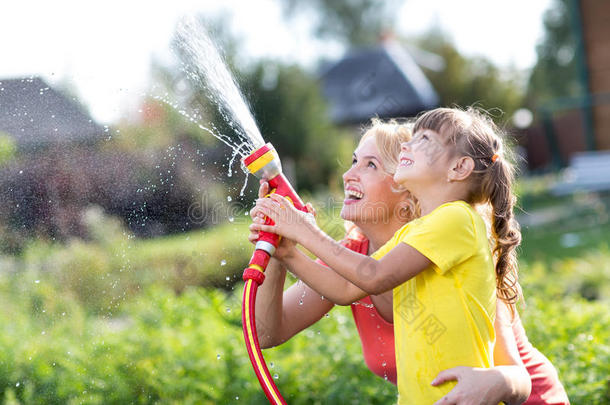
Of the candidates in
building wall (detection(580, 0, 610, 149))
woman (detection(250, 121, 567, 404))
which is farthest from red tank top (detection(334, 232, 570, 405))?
building wall (detection(580, 0, 610, 149))

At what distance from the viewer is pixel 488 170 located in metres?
1.94

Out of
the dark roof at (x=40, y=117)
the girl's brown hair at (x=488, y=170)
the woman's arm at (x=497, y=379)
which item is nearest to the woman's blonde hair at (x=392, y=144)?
the girl's brown hair at (x=488, y=170)

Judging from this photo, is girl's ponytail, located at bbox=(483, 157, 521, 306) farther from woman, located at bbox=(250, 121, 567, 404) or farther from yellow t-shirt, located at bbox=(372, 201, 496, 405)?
yellow t-shirt, located at bbox=(372, 201, 496, 405)

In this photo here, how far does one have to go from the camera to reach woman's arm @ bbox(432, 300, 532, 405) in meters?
1.73

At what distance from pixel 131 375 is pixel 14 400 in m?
0.53

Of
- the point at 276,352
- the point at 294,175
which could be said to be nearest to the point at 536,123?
the point at 294,175

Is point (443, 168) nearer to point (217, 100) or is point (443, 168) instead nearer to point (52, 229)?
point (217, 100)

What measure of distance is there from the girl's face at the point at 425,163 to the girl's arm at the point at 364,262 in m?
0.24

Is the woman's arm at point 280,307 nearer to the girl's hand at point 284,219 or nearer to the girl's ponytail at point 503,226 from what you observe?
the girl's hand at point 284,219

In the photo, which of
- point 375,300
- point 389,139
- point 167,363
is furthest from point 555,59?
point 375,300

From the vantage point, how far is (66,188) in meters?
3.35

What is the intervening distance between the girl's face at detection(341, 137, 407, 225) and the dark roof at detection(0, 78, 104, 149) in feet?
4.92

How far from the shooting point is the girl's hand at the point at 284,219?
5.82 feet

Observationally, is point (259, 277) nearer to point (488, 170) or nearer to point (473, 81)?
point (488, 170)
